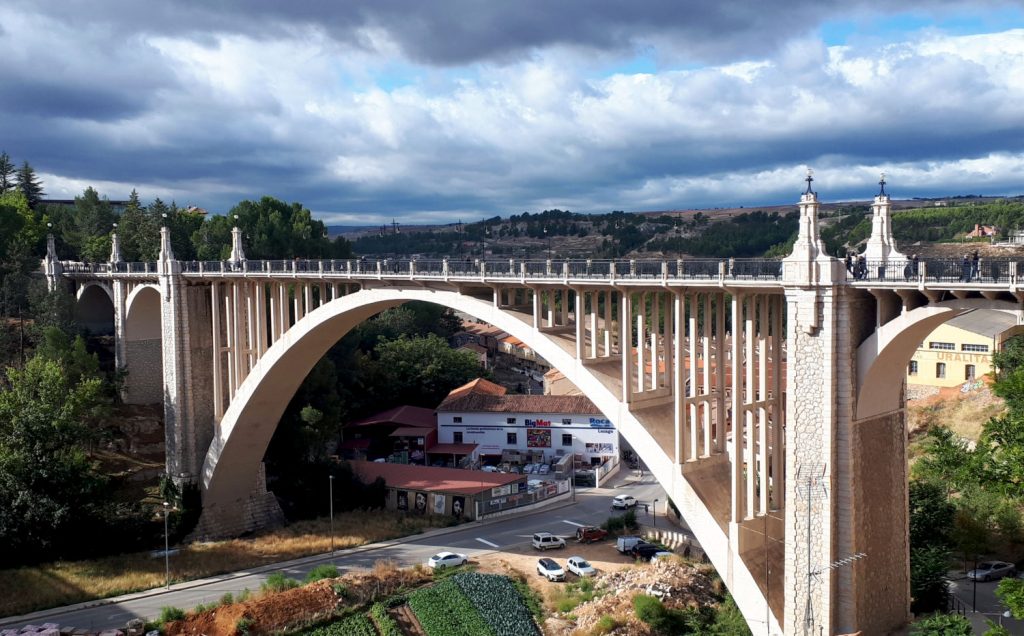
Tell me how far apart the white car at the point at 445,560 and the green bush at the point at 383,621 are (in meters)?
Answer: 3.71

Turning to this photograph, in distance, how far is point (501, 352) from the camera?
84.0 m

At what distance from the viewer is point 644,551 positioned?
108ft

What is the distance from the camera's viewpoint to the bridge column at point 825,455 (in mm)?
16891

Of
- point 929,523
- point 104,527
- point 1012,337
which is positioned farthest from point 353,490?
point 1012,337

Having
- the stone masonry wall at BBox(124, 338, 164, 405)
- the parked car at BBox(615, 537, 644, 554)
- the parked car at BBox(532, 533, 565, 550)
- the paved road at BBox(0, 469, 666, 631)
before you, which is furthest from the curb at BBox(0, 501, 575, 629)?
the stone masonry wall at BBox(124, 338, 164, 405)

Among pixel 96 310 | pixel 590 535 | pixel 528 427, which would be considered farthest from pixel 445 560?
pixel 96 310

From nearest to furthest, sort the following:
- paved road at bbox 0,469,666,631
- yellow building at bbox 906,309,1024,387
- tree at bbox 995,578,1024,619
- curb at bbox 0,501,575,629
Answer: tree at bbox 995,578,1024,619, curb at bbox 0,501,575,629, paved road at bbox 0,469,666,631, yellow building at bbox 906,309,1024,387

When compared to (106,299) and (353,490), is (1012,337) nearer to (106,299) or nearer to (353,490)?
(353,490)

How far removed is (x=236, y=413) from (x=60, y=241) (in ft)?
117

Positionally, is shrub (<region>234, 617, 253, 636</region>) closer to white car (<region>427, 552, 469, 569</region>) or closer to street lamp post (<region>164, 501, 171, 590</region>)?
street lamp post (<region>164, 501, 171, 590</region>)

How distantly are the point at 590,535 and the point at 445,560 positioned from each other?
683 centimetres

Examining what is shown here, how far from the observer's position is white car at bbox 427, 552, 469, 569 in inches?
1241

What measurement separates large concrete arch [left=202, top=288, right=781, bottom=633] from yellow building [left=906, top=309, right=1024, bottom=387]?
27429 millimetres

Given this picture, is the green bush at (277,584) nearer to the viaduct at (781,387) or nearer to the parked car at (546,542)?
the parked car at (546,542)
